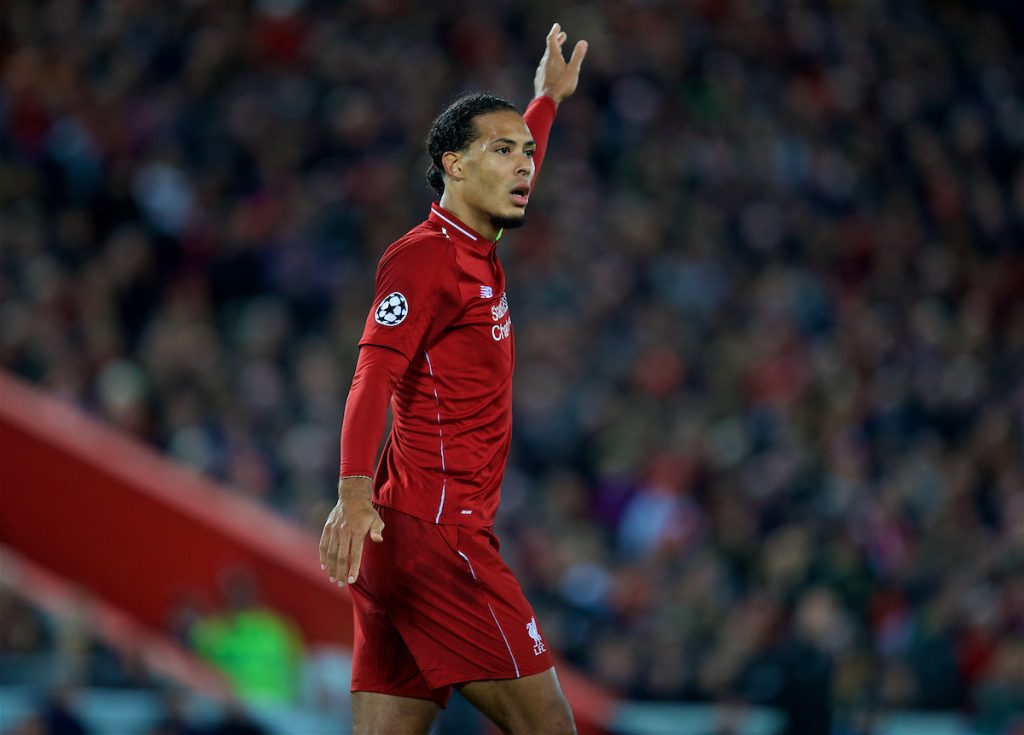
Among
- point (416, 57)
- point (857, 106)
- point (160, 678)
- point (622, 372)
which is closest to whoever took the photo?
point (160, 678)

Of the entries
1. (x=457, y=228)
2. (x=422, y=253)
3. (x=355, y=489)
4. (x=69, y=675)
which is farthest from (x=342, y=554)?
(x=69, y=675)

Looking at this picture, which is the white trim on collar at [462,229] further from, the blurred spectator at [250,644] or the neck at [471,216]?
the blurred spectator at [250,644]

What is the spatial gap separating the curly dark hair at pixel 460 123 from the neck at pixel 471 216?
0.13 meters

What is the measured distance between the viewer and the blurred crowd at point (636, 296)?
930 cm

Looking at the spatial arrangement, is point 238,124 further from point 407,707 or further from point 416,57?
point 407,707

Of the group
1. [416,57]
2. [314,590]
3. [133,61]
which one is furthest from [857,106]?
[314,590]

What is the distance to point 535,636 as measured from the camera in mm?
3986

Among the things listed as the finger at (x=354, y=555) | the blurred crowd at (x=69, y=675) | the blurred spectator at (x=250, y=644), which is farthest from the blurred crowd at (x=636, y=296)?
the finger at (x=354, y=555)

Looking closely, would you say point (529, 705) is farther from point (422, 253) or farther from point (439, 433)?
point (422, 253)

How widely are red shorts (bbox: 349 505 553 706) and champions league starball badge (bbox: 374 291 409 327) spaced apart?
0.52 m

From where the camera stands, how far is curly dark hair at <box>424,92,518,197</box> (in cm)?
416

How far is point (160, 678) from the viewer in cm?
877

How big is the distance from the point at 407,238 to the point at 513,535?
598 centimetres

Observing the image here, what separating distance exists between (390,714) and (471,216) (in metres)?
1.29
